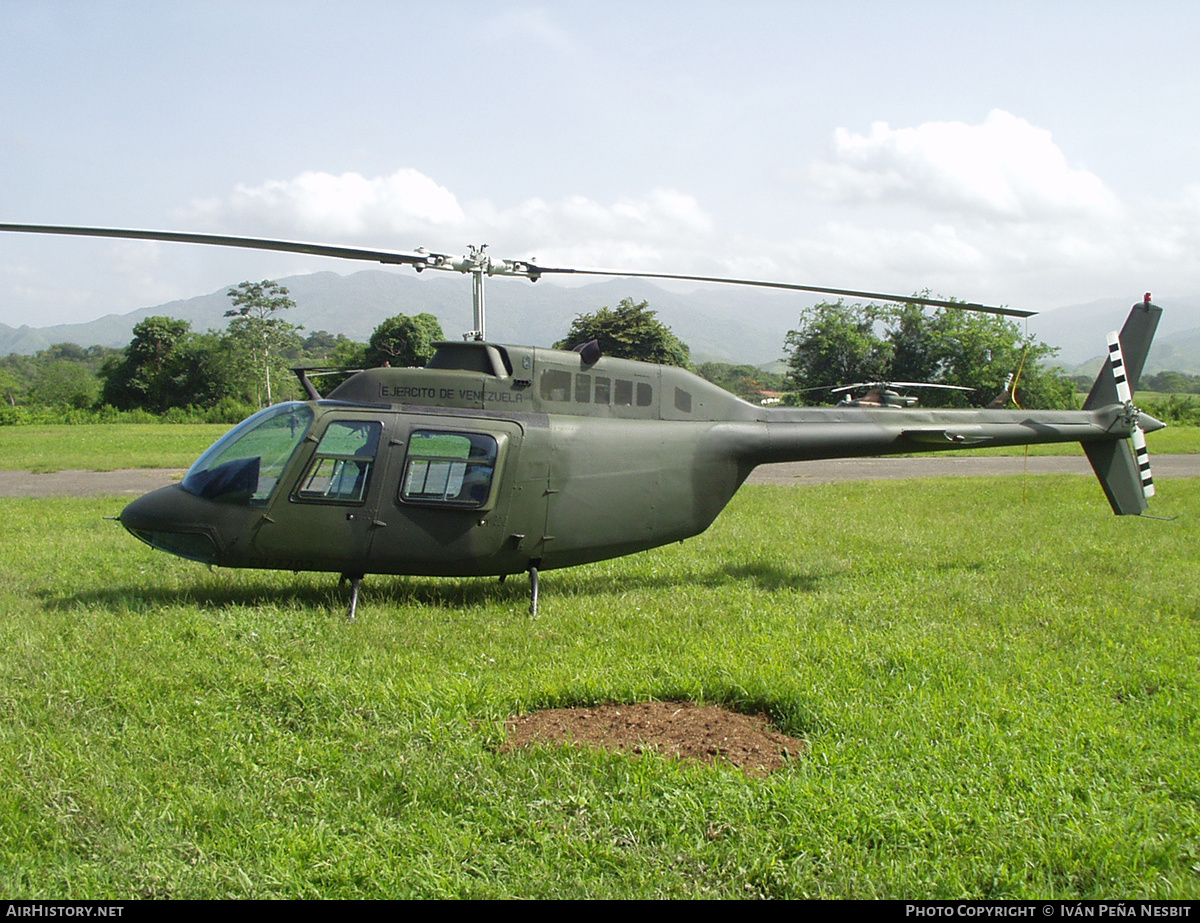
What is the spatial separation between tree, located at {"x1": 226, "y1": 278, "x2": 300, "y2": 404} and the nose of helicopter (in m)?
63.7

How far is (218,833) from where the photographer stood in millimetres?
3955

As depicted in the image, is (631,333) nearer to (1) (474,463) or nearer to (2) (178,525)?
(1) (474,463)

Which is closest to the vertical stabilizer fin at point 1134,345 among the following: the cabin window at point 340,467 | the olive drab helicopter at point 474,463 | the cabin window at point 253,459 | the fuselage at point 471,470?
the olive drab helicopter at point 474,463

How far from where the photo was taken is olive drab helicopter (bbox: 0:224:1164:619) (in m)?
7.29

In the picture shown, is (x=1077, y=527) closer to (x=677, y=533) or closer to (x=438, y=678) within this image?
(x=677, y=533)

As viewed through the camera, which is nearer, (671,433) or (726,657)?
(726,657)

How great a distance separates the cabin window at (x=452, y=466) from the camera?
24.3 ft

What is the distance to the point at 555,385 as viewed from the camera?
8023 mm

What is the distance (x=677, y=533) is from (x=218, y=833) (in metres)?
5.27

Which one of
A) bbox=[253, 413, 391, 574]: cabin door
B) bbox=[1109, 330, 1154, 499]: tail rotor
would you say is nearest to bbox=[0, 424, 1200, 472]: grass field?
bbox=[253, 413, 391, 574]: cabin door

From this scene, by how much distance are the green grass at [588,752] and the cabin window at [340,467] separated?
3.64 feet

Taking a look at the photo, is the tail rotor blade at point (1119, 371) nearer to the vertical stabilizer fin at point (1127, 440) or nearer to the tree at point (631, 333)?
the vertical stabilizer fin at point (1127, 440)

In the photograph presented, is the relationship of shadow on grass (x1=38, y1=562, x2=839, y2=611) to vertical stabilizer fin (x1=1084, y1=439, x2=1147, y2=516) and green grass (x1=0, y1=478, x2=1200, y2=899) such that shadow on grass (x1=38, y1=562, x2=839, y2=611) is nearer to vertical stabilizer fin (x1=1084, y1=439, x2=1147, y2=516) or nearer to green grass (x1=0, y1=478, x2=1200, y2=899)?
green grass (x1=0, y1=478, x2=1200, y2=899)
